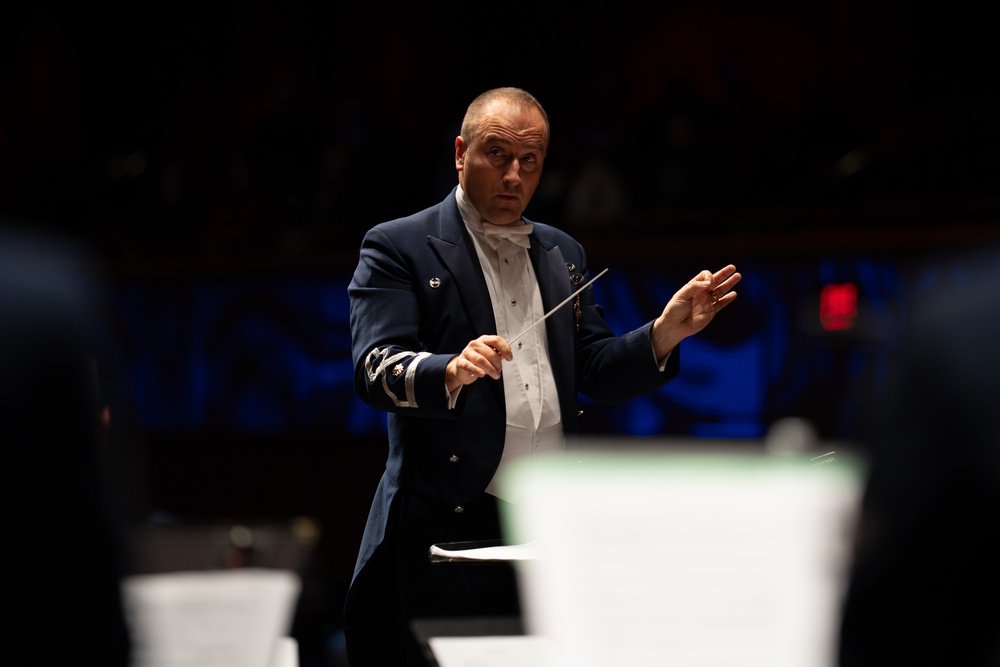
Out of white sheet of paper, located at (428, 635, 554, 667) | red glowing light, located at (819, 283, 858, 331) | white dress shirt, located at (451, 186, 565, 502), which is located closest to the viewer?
white sheet of paper, located at (428, 635, 554, 667)

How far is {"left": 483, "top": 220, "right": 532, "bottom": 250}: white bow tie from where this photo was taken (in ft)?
7.45

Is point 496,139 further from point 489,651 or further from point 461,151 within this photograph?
point 489,651

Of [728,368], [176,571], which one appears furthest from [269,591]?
[728,368]

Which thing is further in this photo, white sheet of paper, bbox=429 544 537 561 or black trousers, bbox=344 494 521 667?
black trousers, bbox=344 494 521 667

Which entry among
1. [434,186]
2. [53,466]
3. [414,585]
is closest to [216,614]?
[53,466]

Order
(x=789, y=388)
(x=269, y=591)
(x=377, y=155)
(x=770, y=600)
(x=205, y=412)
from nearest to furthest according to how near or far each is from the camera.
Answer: (x=770, y=600) < (x=269, y=591) < (x=789, y=388) < (x=205, y=412) < (x=377, y=155)

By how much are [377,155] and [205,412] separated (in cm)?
147

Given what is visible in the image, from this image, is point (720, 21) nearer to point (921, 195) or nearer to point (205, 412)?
point (921, 195)

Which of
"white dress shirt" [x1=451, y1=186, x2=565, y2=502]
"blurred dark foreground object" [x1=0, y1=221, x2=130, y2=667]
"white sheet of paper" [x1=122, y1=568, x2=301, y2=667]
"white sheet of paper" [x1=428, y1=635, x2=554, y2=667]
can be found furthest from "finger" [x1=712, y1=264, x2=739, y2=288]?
"blurred dark foreground object" [x1=0, y1=221, x2=130, y2=667]

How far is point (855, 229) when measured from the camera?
175 inches

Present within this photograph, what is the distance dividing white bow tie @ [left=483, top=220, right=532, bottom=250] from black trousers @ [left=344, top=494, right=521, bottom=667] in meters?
0.48

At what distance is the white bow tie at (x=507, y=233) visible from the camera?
227cm

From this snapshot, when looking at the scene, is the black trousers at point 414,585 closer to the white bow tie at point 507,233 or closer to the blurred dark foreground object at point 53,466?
the white bow tie at point 507,233

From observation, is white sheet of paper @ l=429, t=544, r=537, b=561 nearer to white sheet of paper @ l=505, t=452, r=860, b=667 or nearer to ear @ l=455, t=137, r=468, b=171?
white sheet of paper @ l=505, t=452, r=860, b=667
